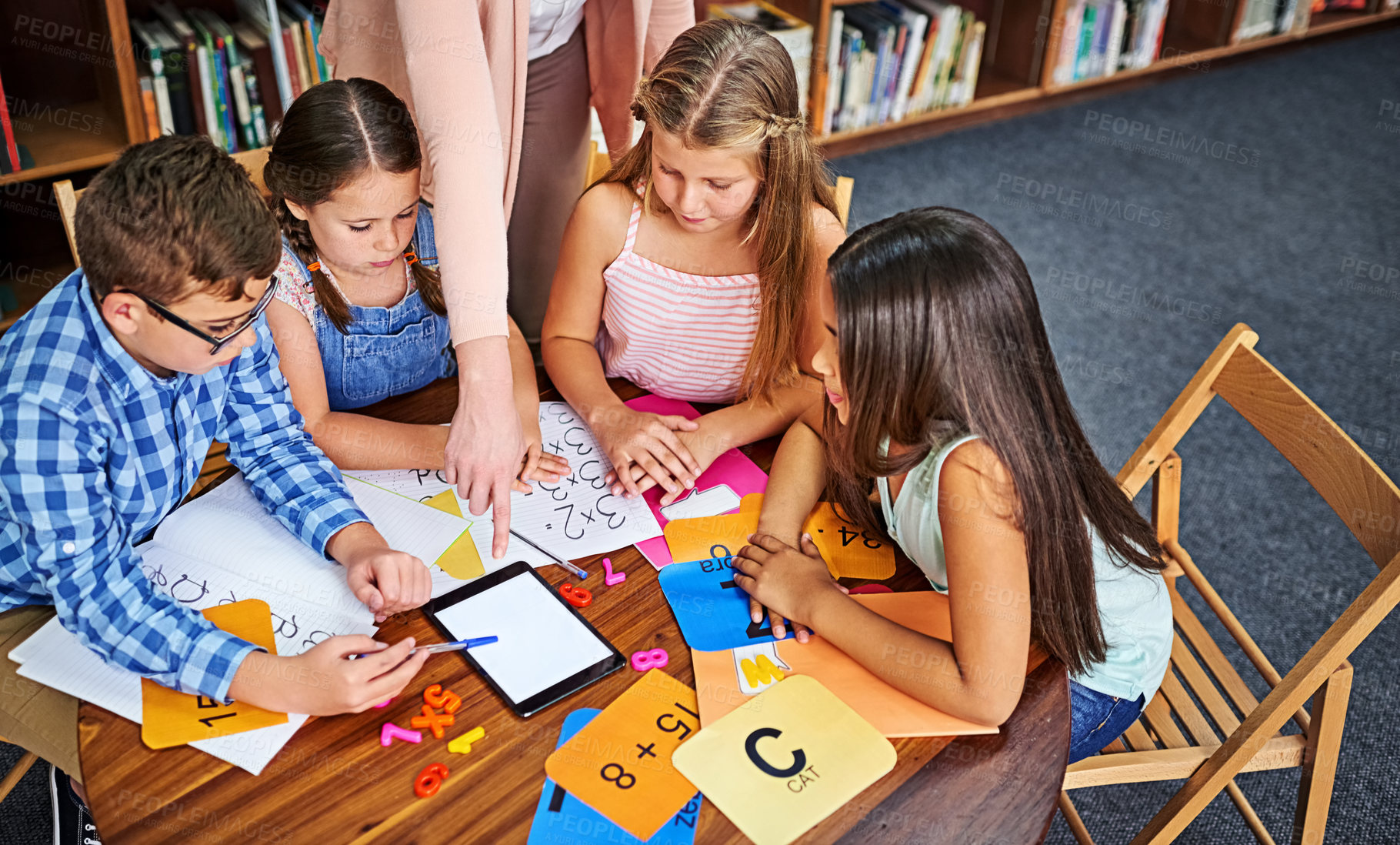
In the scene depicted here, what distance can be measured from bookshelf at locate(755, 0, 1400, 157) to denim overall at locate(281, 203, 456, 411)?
2.03 meters

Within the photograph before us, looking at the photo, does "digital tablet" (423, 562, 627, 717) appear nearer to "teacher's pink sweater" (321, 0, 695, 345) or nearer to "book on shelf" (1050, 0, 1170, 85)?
"teacher's pink sweater" (321, 0, 695, 345)

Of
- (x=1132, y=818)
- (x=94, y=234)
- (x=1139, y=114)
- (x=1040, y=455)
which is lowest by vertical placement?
(x=1132, y=818)

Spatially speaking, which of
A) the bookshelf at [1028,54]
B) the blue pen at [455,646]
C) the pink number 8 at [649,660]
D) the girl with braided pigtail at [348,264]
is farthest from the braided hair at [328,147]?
the bookshelf at [1028,54]

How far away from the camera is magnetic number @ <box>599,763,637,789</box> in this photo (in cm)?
87

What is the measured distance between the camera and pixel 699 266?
1470mm

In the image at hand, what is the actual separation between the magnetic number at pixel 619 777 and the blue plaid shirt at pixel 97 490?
340 mm

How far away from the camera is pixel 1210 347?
2.84 m

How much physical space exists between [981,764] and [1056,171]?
319 centimetres

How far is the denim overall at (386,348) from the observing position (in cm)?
137

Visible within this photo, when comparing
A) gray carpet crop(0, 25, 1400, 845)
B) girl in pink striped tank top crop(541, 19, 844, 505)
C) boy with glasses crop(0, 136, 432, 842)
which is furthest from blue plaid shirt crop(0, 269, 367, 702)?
gray carpet crop(0, 25, 1400, 845)

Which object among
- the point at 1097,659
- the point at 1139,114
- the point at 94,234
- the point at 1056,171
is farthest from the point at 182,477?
the point at 1139,114

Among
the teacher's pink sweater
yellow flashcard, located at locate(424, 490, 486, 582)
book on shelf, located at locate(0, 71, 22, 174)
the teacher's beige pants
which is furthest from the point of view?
book on shelf, located at locate(0, 71, 22, 174)

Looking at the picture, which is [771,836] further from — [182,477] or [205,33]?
[205,33]

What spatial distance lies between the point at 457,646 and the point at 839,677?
36cm
